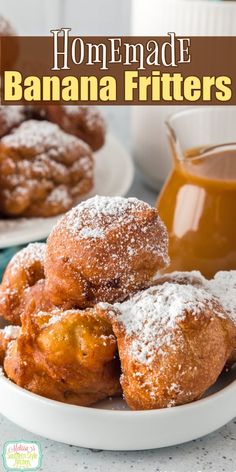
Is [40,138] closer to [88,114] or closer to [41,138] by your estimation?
[41,138]

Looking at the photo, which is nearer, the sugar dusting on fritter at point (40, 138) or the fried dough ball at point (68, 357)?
the fried dough ball at point (68, 357)

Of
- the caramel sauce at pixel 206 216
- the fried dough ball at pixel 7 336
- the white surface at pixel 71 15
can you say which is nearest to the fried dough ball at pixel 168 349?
the fried dough ball at pixel 7 336

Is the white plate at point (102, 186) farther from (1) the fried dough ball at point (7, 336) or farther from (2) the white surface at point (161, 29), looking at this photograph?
(1) the fried dough ball at point (7, 336)

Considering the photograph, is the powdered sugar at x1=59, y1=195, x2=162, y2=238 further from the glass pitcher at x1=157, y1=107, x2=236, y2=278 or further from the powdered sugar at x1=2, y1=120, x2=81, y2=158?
the powdered sugar at x1=2, y1=120, x2=81, y2=158


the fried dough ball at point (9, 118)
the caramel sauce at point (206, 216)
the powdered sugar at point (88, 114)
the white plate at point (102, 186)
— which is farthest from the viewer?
the powdered sugar at point (88, 114)

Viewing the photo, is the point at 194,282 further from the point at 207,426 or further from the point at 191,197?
the point at 191,197

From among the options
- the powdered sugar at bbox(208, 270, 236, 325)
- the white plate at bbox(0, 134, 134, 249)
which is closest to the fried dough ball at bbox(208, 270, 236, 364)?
the powdered sugar at bbox(208, 270, 236, 325)

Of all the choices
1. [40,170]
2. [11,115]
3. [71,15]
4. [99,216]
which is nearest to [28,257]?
[99,216]

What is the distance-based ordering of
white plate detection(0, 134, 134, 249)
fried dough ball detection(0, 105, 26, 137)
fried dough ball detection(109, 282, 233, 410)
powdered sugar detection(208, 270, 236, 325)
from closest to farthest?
fried dough ball detection(109, 282, 233, 410) → powdered sugar detection(208, 270, 236, 325) → white plate detection(0, 134, 134, 249) → fried dough ball detection(0, 105, 26, 137)
